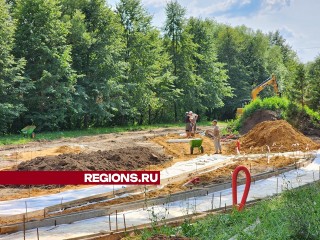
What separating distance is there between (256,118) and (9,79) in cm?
1502

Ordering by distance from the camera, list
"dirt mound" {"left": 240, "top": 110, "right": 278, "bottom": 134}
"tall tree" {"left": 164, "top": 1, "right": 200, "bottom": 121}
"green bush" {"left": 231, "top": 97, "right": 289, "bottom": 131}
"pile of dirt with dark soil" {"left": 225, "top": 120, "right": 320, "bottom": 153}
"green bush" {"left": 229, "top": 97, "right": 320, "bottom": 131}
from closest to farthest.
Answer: "pile of dirt with dark soil" {"left": 225, "top": 120, "right": 320, "bottom": 153} < "green bush" {"left": 229, "top": 97, "right": 320, "bottom": 131} < "dirt mound" {"left": 240, "top": 110, "right": 278, "bottom": 134} < "green bush" {"left": 231, "top": 97, "right": 289, "bottom": 131} < "tall tree" {"left": 164, "top": 1, "right": 200, "bottom": 121}

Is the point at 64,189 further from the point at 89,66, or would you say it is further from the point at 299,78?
the point at 299,78

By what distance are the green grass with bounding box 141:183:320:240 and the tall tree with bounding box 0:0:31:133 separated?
2047 centimetres

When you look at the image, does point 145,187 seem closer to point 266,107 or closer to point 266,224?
point 266,224

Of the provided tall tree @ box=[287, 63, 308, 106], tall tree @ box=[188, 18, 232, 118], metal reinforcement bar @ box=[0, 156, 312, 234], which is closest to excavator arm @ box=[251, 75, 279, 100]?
tall tree @ box=[287, 63, 308, 106]

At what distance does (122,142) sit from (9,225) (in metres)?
16.2

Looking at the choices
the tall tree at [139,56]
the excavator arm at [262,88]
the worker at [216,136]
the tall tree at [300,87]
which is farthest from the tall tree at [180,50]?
the worker at [216,136]

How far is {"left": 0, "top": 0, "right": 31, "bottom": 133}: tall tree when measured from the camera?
2600 centimetres

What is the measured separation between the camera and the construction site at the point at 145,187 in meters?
8.20

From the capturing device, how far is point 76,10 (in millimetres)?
32625

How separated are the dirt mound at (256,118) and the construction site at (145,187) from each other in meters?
4.74

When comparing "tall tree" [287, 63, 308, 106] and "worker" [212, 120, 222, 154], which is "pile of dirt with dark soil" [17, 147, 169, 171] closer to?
"worker" [212, 120, 222, 154]

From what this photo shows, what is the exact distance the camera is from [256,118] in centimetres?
2688

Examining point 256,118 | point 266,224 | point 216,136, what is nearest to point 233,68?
point 256,118
